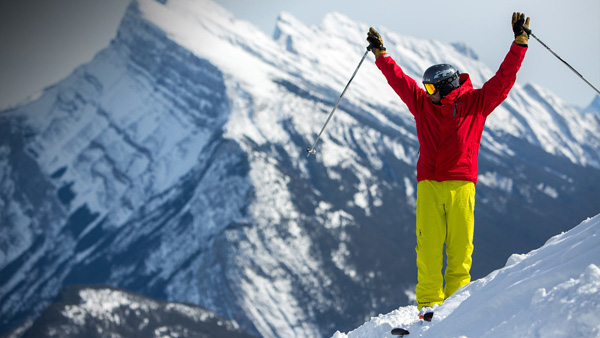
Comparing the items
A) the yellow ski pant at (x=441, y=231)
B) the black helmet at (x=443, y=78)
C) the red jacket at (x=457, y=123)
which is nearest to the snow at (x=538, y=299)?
the yellow ski pant at (x=441, y=231)

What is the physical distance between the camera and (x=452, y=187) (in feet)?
32.3

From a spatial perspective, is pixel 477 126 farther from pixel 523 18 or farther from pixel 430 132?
pixel 523 18

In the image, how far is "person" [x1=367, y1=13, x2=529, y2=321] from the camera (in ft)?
32.2

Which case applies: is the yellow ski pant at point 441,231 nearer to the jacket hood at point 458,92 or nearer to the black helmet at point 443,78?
the jacket hood at point 458,92

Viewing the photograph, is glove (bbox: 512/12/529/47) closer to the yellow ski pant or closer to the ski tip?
the yellow ski pant

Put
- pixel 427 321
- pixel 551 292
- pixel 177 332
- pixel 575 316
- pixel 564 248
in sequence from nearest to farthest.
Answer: pixel 575 316
pixel 551 292
pixel 564 248
pixel 427 321
pixel 177 332

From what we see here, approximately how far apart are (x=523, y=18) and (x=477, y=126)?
1.93 meters

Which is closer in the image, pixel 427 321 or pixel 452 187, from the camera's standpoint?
pixel 427 321

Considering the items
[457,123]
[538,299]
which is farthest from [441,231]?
[538,299]

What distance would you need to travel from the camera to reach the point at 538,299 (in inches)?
283

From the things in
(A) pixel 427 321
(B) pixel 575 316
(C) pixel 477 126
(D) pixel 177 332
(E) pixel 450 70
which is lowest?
(B) pixel 575 316

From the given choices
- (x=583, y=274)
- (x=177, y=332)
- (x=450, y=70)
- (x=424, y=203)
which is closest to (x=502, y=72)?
(x=450, y=70)

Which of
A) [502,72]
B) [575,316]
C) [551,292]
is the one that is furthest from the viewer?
[502,72]

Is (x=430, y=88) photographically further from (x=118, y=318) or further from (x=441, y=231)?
(x=118, y=318)
